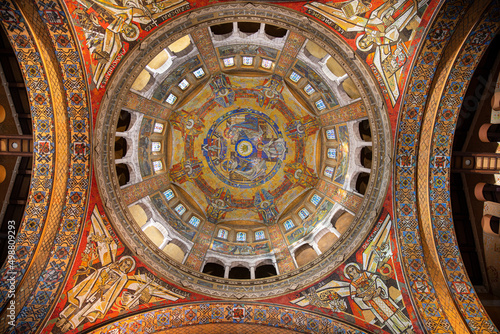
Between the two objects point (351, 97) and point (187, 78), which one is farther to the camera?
point (187, 78)

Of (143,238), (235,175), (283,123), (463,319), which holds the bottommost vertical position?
(463,319)

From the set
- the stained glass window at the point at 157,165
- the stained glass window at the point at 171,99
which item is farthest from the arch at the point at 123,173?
the stained glass window at the point at 171,99

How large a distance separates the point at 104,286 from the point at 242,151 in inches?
429

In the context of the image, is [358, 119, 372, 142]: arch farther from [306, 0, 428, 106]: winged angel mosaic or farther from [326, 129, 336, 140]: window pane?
[306, 0, 428, 106]: winged angel mosaic

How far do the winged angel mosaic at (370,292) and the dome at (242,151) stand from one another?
64cm

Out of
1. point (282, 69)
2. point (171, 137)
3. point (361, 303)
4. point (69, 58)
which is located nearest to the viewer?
point (69, 58)

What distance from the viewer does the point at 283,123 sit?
1953 centimetres

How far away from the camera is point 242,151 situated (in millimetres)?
20156

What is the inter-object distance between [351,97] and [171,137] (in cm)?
1035

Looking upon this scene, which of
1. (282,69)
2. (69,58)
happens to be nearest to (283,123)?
(282,69)

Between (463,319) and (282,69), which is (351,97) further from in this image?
(463,319)

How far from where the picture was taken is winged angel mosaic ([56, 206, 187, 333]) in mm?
12323

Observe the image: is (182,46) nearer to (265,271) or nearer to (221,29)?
(221,29)

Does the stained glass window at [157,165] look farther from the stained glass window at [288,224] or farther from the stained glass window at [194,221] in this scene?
the stained glass window at [288,224]
